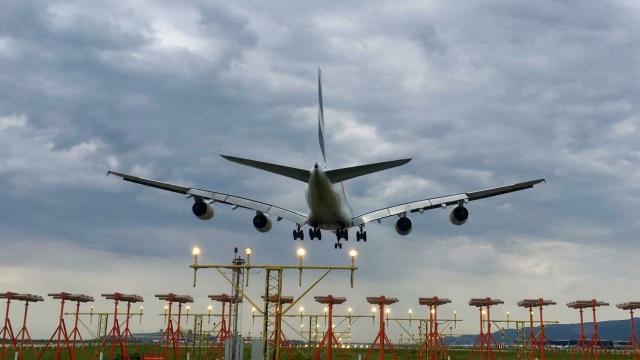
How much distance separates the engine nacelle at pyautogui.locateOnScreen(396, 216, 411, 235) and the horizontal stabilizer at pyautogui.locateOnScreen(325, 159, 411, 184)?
11986 mm

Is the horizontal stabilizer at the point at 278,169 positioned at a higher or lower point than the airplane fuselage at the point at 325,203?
→ higher

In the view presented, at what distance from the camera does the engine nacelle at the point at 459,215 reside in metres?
45.3

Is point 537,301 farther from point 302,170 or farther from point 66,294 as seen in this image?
point 66,294

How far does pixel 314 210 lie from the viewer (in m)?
41.2

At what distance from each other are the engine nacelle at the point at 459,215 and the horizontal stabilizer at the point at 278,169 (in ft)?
43.4

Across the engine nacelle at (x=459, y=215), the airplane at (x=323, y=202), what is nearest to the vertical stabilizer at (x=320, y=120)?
the airplane at (x=323, y=202)

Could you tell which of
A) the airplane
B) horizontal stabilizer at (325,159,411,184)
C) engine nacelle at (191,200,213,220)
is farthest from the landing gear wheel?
horizontal stabilizer at (325,159,411,184)

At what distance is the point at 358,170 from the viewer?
3528 centimetres

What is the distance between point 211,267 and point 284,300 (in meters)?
34.5

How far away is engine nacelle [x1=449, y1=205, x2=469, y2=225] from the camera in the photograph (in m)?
45.3

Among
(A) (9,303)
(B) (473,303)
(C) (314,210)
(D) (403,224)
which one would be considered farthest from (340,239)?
(A) (9,303)

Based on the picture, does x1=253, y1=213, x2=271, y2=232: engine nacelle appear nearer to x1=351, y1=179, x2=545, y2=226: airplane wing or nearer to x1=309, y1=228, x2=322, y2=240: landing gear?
x1=309, y1=228, x2=322, y2=240: landing gear

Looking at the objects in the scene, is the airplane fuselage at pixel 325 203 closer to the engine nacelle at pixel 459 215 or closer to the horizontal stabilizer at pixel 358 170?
the horizontal stabilizer at pixel 358 170

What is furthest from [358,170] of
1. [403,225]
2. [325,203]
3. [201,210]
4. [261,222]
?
[261,222]
